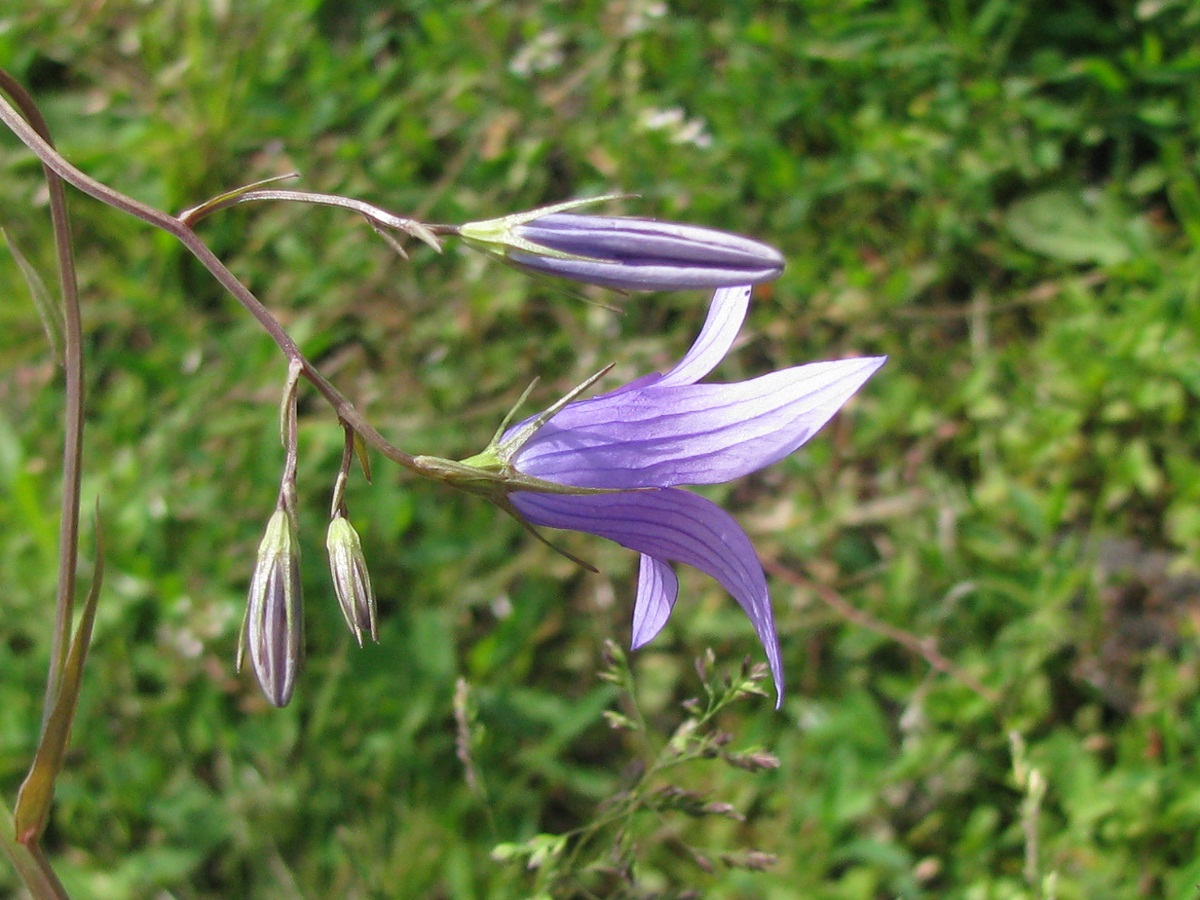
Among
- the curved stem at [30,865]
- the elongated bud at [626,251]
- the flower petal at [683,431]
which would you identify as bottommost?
the curved stem at [30,865]

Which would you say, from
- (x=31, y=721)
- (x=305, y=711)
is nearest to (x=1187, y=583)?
(x=305, y=711)

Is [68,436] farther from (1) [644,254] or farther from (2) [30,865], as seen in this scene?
(1) [644,254]

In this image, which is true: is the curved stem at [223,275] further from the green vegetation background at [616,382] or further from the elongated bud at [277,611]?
the green vegetation background at [616,382]

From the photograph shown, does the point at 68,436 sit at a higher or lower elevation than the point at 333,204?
lower

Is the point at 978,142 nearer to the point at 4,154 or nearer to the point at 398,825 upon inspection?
the point at 398,825

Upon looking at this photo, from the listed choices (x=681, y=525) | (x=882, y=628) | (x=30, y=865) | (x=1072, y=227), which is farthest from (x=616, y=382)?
(x=30, y=865)

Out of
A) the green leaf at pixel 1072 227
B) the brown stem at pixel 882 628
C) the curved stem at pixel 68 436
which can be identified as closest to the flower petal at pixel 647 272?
the curved stem at pixel 68 436

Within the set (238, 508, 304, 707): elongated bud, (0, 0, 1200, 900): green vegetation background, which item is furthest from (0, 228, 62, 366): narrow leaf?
(0, 0, 1200, 900): green vegetation background
